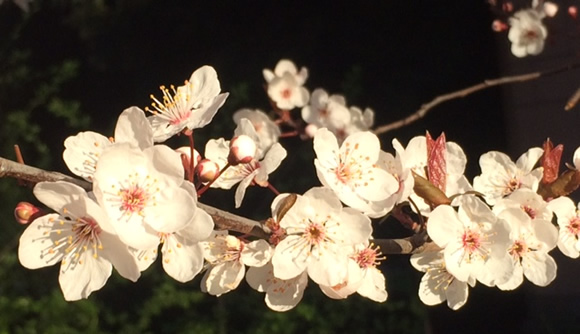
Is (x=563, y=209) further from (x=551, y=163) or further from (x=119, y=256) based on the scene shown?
(x=119, y=256)

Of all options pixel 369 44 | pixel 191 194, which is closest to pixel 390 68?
pixel 369 44

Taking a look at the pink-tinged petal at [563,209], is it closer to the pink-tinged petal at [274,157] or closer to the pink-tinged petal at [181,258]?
the pink-tinged petal at [274,157]

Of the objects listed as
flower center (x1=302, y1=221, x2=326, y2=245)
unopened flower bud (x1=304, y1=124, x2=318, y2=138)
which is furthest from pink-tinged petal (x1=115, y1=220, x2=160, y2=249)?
unopened flower bud (x1=304, y1=124, x2=318, y2=138)

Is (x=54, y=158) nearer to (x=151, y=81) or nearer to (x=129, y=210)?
(x=151, y=81)

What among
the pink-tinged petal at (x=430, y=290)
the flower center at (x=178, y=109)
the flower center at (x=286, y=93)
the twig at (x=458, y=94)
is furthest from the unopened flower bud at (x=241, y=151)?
the flower center at (x=286, y=93)

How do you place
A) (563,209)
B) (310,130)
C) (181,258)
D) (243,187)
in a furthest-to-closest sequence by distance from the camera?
(310,130) < (563,209) < (243,187) < (181,258)

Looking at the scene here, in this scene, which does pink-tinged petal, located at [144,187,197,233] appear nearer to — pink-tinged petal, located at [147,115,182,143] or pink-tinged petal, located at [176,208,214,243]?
pink-tinged petal, located at [176,208,214,243]

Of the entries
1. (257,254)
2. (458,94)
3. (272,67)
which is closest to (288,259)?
(257,254)
